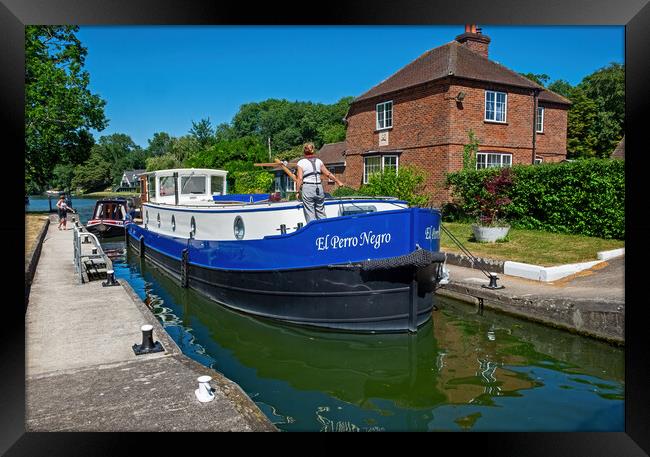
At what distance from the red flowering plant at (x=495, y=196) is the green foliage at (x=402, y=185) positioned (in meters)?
3.01

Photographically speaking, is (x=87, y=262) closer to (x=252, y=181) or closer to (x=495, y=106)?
(x=495, y=106)

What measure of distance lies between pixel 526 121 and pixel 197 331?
1649 cm

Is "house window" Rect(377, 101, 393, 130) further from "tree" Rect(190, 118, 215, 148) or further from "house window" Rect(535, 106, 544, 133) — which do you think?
"tree" Rect(190, 118, 215, 148)

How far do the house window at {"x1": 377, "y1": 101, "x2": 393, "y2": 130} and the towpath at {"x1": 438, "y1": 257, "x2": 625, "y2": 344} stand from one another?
1200 centimetres

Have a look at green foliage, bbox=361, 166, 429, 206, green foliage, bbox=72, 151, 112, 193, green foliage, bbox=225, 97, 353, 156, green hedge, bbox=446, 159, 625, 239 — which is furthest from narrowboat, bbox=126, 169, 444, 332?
green foliage, bbox=72, 151, 112, 193

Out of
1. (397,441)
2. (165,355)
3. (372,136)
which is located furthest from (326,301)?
(372,136)

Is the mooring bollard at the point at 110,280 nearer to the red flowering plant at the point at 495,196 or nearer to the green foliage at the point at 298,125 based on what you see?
the red flowering plant at the point at 495,196

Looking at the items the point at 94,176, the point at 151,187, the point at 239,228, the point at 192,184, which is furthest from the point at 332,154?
the point at 94,176
